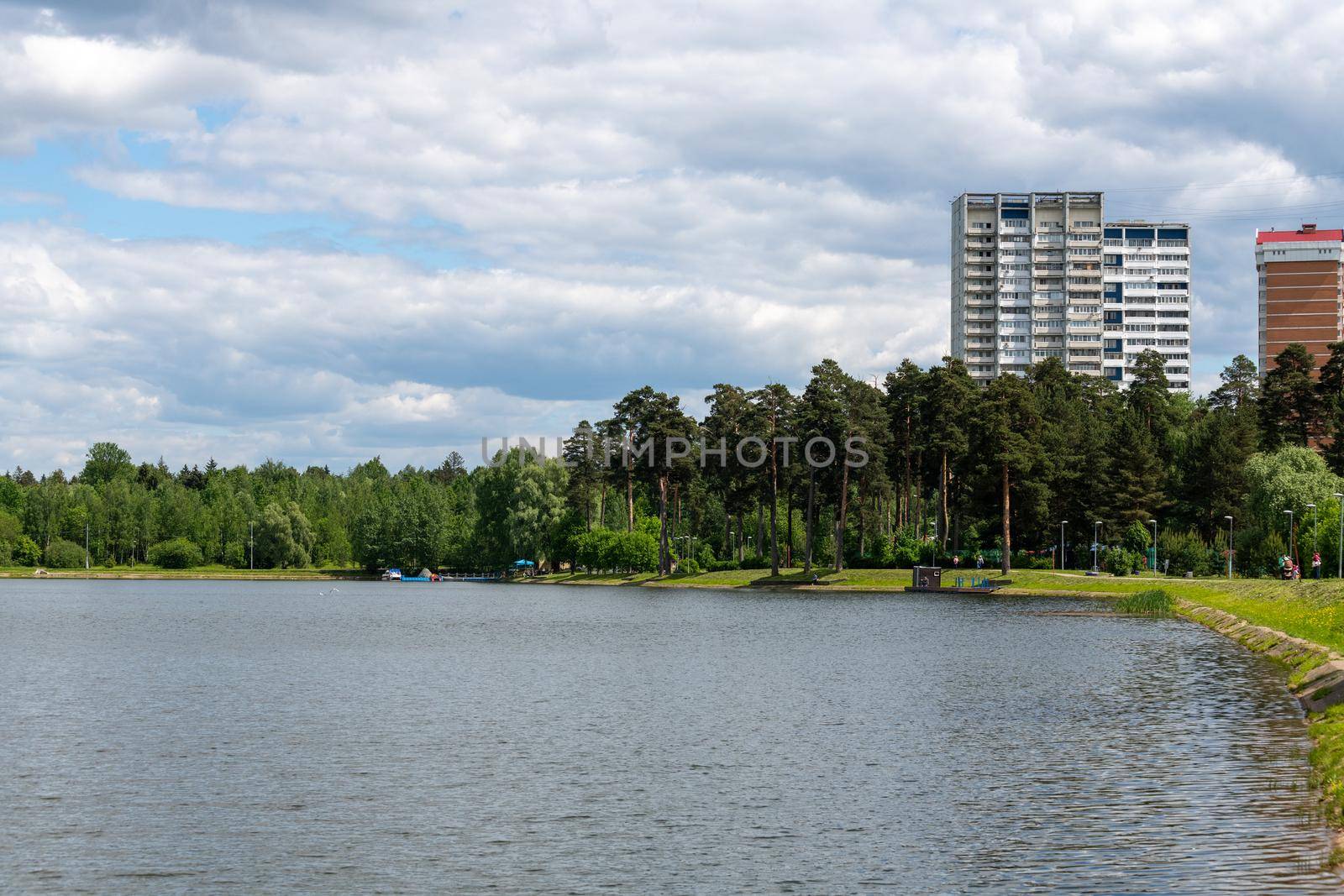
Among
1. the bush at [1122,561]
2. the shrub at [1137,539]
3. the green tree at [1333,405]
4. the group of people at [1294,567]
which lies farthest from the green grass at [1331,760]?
the green tree at [1333,405]

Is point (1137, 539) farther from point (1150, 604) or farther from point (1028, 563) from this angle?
point (1150, 604)

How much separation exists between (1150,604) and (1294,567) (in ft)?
54.2

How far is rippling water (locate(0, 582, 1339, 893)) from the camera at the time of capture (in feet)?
72.9

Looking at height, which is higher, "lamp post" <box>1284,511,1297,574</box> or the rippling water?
"lamp post" <box>1284,511,1297,574</box>

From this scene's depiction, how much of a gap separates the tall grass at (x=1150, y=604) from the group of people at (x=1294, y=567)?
38.3 ft

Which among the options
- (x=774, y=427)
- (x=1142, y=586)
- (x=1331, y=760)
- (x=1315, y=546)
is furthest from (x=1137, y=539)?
(x=1331, y=760)

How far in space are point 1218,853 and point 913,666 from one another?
33.9m

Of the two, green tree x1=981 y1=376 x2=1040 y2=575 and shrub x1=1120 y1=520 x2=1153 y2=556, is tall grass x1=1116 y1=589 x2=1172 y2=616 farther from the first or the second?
shrub x1=1120 y1=520 x2=1153 y2=556

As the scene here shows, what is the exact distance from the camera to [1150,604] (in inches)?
3698

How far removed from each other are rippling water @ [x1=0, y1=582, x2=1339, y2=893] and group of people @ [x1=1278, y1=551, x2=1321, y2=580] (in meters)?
39.4

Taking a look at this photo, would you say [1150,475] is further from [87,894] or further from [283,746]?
[87,894]

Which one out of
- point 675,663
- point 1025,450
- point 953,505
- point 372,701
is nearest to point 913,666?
point 675,663

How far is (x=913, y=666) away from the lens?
56.2 meters

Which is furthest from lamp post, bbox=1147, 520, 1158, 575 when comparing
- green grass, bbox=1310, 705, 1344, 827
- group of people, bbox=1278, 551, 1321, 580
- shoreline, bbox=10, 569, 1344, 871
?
green grass, bbox=1310, 705, 1344, 827
